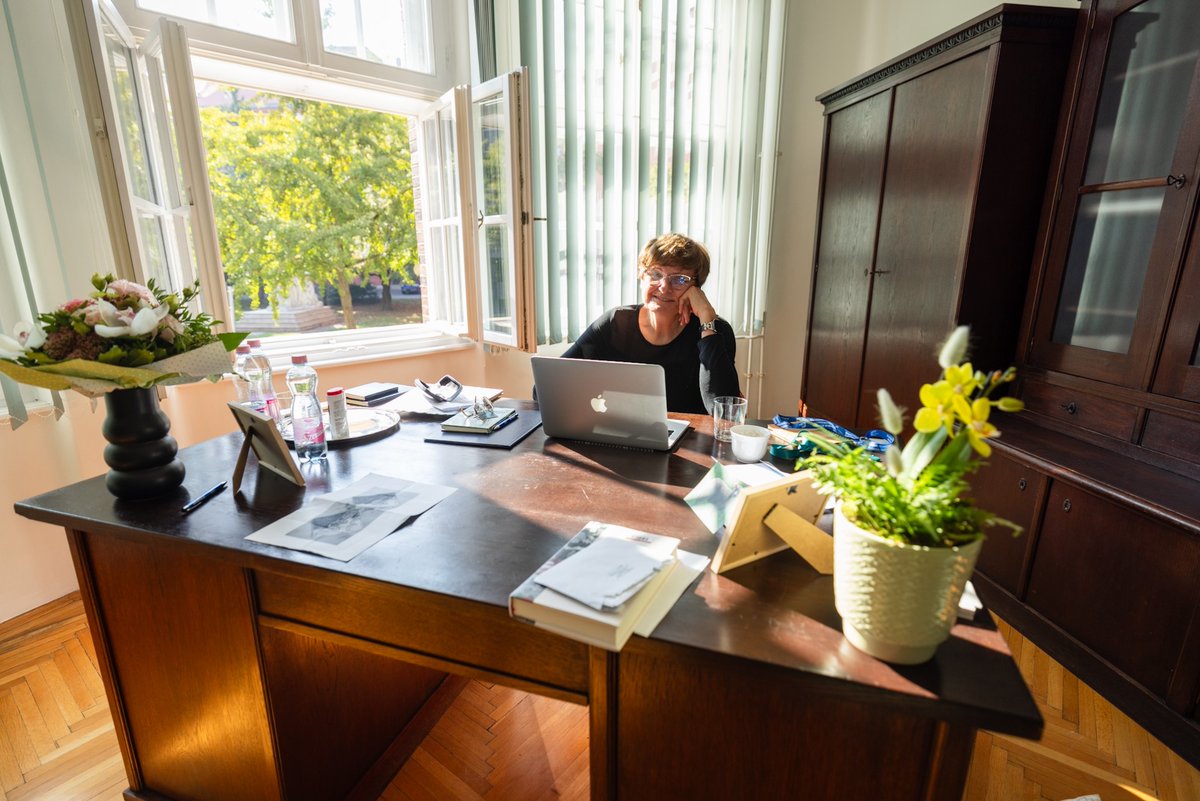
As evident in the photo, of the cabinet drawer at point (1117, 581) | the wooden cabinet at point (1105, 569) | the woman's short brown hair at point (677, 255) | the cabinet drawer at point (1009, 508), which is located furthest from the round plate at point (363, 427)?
the cabinet drawer at point (1117, 581)

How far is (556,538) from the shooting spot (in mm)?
984

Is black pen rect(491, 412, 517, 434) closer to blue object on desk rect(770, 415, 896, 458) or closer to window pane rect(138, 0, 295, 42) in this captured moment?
blue object on desk rect(770, 415, 896, 458)

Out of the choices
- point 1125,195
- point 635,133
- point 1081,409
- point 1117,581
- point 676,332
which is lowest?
point 1117,581

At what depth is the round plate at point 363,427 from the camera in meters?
1.46

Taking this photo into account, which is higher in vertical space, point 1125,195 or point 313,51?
point 313,51

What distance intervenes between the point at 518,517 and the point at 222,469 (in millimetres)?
770

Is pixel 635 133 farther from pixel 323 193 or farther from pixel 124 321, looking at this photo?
pixel 124 321

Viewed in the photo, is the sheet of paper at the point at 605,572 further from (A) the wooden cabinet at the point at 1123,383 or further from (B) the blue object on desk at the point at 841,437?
(A) the wooden cabinet at the point at 1123,383

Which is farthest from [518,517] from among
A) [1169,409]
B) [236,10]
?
[236,10]

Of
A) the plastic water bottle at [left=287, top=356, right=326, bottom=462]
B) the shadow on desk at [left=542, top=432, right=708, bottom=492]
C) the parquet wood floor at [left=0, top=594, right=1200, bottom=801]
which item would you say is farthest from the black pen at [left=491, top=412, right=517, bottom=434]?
the parquet wood floor at [left=0, top=594, right=1200, bottom=801]

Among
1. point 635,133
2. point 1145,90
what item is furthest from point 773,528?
point 635,133

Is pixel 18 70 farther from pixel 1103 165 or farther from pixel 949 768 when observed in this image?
pixel 1103 165

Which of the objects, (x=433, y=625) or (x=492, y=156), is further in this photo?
(x=492, y=156)

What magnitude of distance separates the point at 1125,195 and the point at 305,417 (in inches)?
97.2
